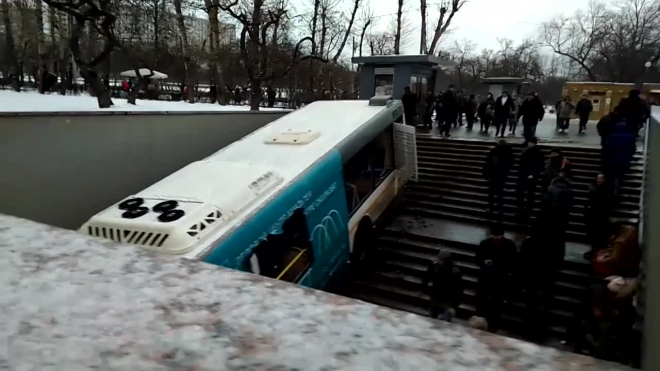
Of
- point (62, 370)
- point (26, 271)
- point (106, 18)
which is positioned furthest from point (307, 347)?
point (106, 18)

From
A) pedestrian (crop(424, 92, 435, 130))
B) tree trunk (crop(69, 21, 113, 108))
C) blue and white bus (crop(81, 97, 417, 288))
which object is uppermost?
tree trunk (crop(69, 21, 113, 108))

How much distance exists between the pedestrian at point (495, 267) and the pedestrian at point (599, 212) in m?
2.00

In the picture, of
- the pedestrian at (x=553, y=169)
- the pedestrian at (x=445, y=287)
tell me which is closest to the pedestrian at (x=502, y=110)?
the pedestrian at (x=553, y=169)

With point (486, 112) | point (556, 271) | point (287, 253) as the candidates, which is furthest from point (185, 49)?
point (556, 271)

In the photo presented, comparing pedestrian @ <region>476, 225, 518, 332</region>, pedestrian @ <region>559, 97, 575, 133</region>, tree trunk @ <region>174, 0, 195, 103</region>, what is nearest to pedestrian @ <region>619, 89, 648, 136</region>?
pedestrian @ <region>559, 97, 575, 133</region>

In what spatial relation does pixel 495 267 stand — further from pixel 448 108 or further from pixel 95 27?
pixel 95 27

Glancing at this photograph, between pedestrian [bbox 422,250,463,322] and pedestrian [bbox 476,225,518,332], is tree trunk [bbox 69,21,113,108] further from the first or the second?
pedestrian [bbox 476,225,518,332]

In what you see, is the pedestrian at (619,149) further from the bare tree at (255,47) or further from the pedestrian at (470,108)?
the bare tree at (255,47)

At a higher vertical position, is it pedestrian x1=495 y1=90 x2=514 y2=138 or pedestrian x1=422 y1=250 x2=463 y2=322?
pedestrian x1=495 y1=90 x2=514 y2=138

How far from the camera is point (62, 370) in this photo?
3.42ft

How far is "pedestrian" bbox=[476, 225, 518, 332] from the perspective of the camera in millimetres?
6430

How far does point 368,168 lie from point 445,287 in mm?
2875

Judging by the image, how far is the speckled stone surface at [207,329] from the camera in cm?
108

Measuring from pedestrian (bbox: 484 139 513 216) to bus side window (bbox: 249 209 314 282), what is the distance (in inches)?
204
